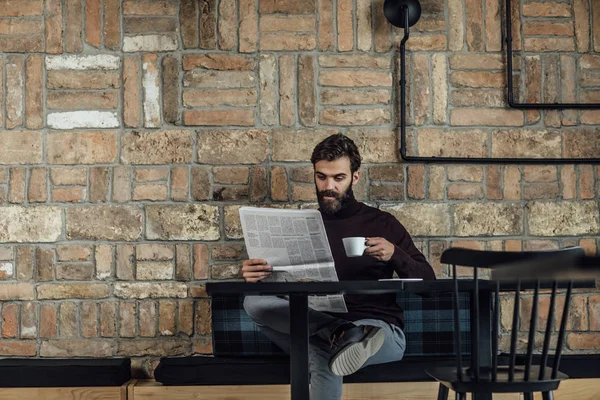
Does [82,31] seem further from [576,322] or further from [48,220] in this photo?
[576,322]

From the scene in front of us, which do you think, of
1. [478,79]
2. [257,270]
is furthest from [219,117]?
[478,79]

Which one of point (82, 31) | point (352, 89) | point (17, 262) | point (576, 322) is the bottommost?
point (576, 322)

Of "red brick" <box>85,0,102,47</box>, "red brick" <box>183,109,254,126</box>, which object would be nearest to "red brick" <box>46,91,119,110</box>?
"red brick" <box>85,0,102,47</box>

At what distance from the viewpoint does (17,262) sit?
3.38 metres

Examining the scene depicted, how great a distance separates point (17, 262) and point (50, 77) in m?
0.86

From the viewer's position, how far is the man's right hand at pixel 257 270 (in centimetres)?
253

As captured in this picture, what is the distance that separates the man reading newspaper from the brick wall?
32 centimetres

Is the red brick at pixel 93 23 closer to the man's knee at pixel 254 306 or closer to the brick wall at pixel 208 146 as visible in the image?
the brick wall at pixel 208 146

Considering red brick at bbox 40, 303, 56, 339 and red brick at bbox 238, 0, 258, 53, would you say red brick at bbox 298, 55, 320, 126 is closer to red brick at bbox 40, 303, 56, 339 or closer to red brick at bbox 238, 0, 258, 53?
red brick at bbox 238, 0, 258, 53

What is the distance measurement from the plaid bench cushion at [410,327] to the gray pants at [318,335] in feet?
0.86

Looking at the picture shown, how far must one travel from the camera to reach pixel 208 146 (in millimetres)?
3402

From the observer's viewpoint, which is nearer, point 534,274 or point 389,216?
point 534,274

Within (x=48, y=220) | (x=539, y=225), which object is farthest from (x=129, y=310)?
(x=539, y=225)

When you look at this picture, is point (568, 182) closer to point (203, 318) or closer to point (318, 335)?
point (318, 335)
